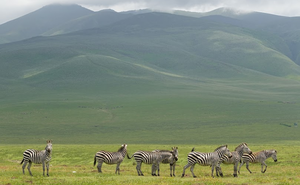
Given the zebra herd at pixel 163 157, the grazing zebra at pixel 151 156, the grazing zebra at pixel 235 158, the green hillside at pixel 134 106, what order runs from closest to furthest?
the zebra herd at pixel 163 157 < the grazing zebra at pixel 151 156 < the grazing zebra at pixel 235 158 < the green hillside at pixel 134 106

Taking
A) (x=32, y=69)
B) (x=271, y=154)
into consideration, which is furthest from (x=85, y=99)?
(x=271, y=154)

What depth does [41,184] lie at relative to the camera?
21.6 m

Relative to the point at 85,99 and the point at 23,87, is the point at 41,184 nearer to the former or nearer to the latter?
the point at 85,99

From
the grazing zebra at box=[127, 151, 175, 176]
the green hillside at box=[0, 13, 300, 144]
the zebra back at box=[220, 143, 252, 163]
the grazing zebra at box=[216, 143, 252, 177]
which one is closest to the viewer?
the grazing zebra at box=[127, 151, 175, 176]

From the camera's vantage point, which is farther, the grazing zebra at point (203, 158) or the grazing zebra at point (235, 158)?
the grazing zebra at point (235, 158)

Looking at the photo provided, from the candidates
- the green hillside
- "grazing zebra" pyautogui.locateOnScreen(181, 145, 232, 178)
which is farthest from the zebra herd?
the green hillside

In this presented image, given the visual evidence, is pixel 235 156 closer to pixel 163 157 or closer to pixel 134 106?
pixel 163 157

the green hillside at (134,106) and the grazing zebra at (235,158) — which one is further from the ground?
the green hillside at (134,106)

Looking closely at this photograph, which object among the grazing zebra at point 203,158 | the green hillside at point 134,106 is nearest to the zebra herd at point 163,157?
the grazing zebra at point 203,158

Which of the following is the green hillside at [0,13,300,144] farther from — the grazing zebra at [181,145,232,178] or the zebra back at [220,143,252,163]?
the grazing zebra at [181,145,232,178]

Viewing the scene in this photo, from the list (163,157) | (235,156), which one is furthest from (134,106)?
(163,157)

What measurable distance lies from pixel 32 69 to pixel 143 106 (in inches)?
3568

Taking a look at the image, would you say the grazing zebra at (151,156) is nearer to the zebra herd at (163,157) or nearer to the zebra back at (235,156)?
the zebra herd at (163,157)

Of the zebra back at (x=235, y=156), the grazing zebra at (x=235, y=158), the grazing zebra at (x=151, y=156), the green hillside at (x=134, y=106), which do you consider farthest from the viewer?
the green hillside at (x=134, y=106)
